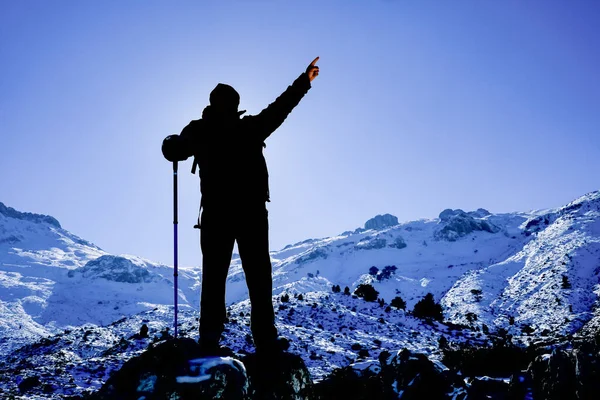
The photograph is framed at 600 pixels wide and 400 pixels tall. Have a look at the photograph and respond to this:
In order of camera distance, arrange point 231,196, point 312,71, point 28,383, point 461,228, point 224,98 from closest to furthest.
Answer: point 231,196
point 224,98
point 312,71
point 28,383
point 461,228

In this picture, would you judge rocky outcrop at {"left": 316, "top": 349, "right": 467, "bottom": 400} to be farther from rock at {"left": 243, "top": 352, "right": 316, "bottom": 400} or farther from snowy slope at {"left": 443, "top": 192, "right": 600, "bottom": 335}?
snowy slope at {"left": 443, "top": 192, "right": 600, "bottom": 335}

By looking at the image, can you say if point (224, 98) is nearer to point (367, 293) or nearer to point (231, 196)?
point (231, 196)

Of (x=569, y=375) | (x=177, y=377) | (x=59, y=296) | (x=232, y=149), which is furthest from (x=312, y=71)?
(x=59, y=296)

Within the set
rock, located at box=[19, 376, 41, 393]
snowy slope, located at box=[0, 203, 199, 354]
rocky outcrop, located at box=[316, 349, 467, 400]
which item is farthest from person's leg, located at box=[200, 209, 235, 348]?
snowy slope, located at box=[0, 203, 199, 354]

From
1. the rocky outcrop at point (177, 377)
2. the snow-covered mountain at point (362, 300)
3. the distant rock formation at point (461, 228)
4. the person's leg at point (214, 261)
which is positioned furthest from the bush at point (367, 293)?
the distant rock formation at point (461, 228)

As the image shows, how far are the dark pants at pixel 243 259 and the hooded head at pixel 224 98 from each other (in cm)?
105

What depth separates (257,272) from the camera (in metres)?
3.92

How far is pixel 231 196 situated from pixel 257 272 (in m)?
0.77

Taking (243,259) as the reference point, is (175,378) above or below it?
below

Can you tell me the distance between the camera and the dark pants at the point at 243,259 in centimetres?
378

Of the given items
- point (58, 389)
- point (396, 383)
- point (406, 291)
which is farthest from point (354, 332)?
point (406, 291)

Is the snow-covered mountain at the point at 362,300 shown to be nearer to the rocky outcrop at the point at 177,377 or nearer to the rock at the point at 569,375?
the rock at the point at 569,375

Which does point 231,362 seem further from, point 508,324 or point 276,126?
point 508,324

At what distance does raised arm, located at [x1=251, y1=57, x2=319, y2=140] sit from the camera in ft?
13.9
